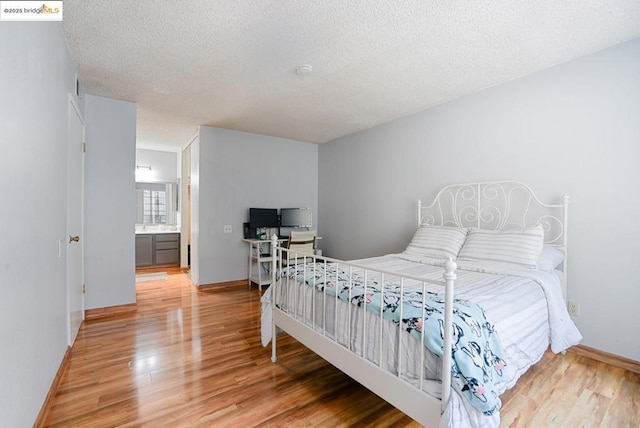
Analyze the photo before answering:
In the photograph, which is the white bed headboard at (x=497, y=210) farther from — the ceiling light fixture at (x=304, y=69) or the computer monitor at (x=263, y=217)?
the computer monitor at (x=263, y=217)

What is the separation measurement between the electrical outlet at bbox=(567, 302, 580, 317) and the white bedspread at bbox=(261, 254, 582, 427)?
0.40 metres

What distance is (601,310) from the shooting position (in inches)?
90.0

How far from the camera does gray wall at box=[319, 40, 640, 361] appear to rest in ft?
7.11

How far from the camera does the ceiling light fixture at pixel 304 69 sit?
2.50 meters

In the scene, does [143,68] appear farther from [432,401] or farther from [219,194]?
[432,401]

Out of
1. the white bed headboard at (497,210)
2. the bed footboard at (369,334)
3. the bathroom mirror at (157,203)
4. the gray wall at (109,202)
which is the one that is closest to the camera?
the bed footboard at (369,334)

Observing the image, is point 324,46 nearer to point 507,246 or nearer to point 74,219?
point 507,246

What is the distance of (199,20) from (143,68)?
1020 mm

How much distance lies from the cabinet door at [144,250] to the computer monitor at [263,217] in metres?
2.63

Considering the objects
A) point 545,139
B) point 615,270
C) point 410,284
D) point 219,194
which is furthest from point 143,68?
point 615,270

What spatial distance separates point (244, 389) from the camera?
191 cm

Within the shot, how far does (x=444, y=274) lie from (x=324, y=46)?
193 cm

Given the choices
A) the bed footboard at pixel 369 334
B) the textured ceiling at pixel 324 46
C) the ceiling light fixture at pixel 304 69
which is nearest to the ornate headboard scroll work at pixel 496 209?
the textured ceiling at pixel 324 46

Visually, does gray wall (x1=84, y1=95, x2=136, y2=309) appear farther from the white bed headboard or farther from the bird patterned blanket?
the white bed headboard
